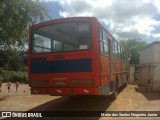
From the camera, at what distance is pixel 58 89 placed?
1038 centimetres

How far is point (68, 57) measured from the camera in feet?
Result: 33.9

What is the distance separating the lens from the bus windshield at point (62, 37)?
10.2 m

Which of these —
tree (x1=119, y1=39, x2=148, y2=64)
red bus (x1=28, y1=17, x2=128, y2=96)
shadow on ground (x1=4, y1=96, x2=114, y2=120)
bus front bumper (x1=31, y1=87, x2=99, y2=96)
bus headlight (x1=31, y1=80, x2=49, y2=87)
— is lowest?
shadow on ground (x1=4, y1=96, x2=114, y2=120)

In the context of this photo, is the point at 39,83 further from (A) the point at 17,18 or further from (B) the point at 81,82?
(A) the point at 17,18

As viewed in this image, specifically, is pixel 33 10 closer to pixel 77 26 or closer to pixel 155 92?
pixel 77 26

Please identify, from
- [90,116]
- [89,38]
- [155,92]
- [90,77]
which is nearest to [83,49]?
[89,38]

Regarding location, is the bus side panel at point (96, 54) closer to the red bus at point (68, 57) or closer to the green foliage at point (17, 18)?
the red bus at point (68, 57)

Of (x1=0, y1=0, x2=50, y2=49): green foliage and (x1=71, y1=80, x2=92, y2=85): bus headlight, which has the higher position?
(x1=0, y1=0, x2=50, y2=49): green foliage

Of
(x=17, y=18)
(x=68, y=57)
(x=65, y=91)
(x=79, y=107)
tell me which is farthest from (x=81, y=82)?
(x=17, y=18)

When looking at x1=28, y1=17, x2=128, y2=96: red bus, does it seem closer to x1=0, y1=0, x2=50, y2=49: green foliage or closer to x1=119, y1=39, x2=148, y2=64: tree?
x1=0, y1=0, x2=50, y2=49: green foliage

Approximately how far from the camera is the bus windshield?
33.5 feet

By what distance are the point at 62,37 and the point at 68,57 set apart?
3.02ft

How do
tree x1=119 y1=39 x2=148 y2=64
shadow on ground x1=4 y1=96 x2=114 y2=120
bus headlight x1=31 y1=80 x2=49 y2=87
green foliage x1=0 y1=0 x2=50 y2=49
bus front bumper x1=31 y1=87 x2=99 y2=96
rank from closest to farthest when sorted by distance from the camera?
bus front bumper x1=31 y1=87 x2=99 y2=96, bus headlight x1=31 y1=80 x2=49 y2=87, shadow on ground x1=4 y1=96 x2=114 y2=120, green foliage x1=0 y1=0 x2=50 y2=49, tree x1=119 y1=39 x2=148 y2=64

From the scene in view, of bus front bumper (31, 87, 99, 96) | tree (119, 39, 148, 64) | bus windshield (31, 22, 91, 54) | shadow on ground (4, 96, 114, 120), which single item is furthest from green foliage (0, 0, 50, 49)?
tree (119, 39, 148, 64)
